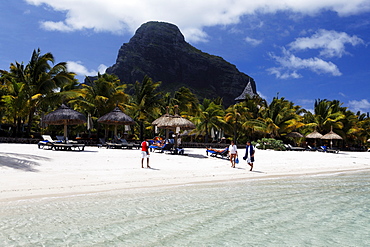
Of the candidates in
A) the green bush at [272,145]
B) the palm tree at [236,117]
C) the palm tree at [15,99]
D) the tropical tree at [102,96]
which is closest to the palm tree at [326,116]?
the palm tree at [236,117]

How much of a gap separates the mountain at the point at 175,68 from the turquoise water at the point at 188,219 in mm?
105033

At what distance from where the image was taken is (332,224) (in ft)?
19.5

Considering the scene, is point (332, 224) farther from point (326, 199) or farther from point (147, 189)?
point (147, 189)

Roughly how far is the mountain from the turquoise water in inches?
4135

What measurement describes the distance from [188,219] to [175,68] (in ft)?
388

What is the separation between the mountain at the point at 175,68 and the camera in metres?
117

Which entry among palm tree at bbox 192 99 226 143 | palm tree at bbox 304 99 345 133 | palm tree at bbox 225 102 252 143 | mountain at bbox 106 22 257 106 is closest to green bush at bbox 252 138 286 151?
palm tree at bbox 225 102 252 143

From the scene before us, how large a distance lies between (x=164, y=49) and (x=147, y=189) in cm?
12050

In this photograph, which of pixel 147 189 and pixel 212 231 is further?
pixel 147 189

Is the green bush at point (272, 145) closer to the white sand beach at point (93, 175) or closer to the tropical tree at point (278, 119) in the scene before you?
the tropical tree at point (278, 119)

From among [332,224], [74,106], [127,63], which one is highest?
[127,63]

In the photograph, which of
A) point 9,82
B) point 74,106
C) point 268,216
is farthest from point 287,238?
point 74,106

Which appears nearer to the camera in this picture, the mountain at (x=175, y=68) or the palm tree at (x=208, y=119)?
the palm tree at (x=208, y=119)

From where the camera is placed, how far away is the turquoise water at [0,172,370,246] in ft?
14.8
